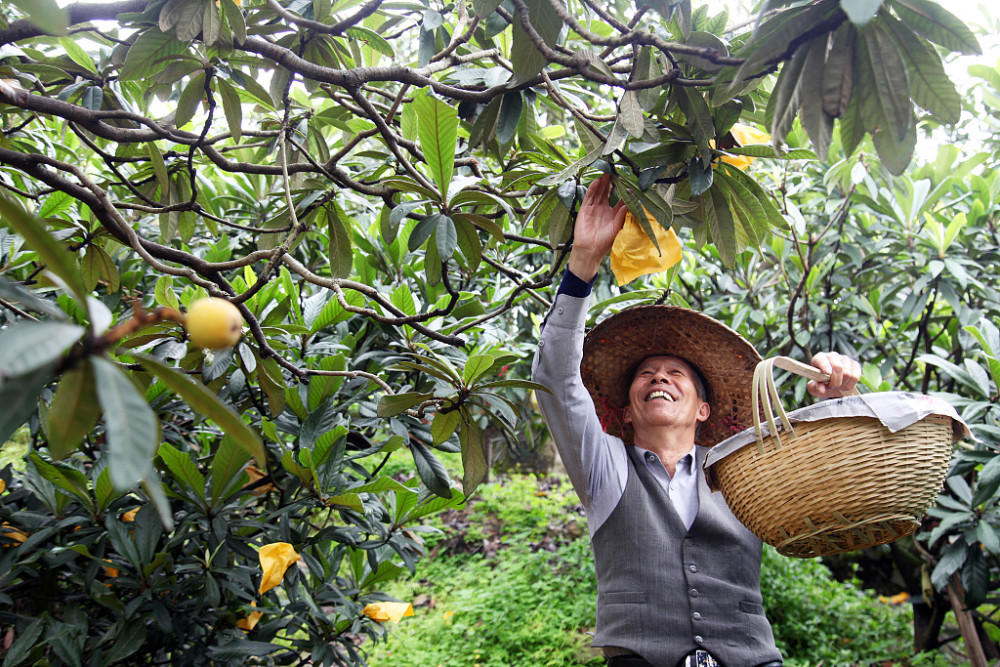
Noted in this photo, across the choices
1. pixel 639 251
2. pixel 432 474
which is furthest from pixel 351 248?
pixel 639 251

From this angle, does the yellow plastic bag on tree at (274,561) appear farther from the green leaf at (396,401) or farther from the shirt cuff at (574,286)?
the shirt cuff at (574,286)

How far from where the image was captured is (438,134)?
108 cm

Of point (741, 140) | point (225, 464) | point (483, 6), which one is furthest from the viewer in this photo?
point (225, 464)

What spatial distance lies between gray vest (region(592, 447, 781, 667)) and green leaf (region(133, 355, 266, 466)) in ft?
3.61

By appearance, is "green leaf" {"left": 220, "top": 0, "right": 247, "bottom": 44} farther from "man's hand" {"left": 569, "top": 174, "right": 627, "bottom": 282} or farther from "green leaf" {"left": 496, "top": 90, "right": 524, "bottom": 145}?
"man's hand" {"left": 569, "top": 174, "right": 627, "bottom": 282}

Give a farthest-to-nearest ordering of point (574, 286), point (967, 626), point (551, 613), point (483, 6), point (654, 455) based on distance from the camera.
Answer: point (551, 613), point (967, 626), point (654, 455), point (574, 286), point (483, 6)

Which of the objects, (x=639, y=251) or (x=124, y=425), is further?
(x=639, y=251)

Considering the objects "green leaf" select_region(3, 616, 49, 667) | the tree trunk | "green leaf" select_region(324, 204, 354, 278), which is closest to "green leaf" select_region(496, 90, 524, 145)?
"green leaf" select_region(324, 204, 354, 278)

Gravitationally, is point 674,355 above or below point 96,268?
below

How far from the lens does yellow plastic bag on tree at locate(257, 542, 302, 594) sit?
136 cm

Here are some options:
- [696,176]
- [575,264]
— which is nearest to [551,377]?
[575,264]

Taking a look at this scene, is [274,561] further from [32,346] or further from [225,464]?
[32,346]

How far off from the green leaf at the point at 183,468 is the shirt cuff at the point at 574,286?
853 mm

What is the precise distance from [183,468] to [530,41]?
1092mm
